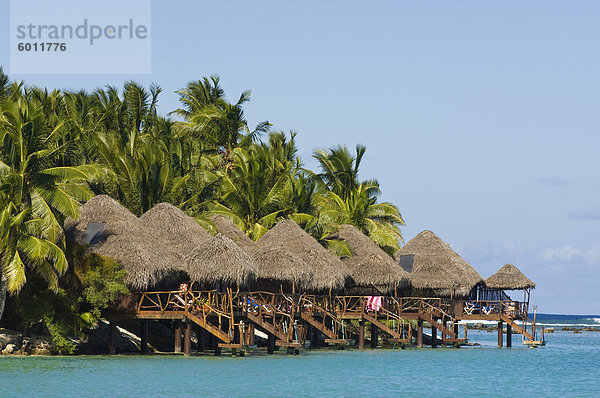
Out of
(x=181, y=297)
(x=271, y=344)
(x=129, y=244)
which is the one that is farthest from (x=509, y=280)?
(x=129, y=244)

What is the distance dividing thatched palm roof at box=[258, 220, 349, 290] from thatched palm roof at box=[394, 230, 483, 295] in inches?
281

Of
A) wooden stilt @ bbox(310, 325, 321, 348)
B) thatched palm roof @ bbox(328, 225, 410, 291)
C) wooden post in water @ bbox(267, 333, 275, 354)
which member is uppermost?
thatched palm roof @ bbox(328, 225, 410, 291)

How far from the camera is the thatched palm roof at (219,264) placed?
94.3 feet

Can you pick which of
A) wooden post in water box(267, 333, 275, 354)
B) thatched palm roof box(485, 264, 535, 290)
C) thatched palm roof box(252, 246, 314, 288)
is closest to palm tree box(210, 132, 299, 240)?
thatched palm roof box(252, 246, 314, 288)

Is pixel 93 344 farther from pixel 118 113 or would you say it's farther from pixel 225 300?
pixel 118 113

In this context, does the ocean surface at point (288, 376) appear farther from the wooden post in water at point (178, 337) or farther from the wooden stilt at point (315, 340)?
the wooden stilt at point (315, 340)

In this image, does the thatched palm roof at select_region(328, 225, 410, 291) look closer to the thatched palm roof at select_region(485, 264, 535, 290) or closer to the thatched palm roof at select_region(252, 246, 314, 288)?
the thatched palm roof at select_region(252, 246, 314, 288)

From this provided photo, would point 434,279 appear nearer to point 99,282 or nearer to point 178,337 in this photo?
point 178,337

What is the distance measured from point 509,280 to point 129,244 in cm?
2116

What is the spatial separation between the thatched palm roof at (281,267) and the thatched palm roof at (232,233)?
239 cm

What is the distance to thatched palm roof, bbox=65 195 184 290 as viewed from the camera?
2817cm

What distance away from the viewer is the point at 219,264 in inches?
1136

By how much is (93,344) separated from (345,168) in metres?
21.9

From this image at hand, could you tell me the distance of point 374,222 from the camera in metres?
46.9
